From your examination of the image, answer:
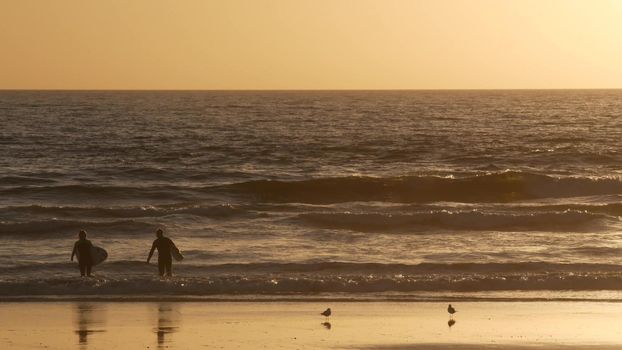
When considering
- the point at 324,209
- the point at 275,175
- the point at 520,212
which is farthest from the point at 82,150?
the point at 520,212

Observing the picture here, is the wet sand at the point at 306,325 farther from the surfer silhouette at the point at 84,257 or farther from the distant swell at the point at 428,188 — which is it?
the distant swell at the point at 428,188

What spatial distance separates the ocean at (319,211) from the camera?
21.9m

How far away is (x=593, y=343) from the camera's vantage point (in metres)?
16.0

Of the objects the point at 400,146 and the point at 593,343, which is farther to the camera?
the point at 400,146

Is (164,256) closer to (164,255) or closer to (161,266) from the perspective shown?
(164,255)

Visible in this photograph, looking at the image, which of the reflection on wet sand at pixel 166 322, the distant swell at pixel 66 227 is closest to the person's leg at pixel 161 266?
the reflection on wet sand at pixel 166 322

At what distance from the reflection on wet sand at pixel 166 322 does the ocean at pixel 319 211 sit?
1.51 metres

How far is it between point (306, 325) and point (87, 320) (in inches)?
139

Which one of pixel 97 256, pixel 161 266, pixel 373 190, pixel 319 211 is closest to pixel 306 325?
pixel 161 266

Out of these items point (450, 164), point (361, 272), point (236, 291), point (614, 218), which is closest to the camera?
point (236, 291)

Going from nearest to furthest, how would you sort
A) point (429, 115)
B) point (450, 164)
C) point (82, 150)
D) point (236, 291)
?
point (236, 291)
point (450, 164)
point (82, 150)
point (429, 115)

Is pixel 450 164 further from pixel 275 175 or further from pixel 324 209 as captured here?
pixel 324 209

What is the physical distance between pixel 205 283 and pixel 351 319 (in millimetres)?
Answer: 4650

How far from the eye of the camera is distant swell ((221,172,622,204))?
134 feet
